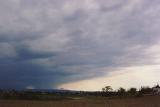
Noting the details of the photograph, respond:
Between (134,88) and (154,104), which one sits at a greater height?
(134,88)

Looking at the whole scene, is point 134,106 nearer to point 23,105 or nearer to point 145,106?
point 145,106

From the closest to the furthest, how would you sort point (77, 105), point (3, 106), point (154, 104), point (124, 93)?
point (3, 106) → point (77, 105) → point (154, 104) → point (124, 93)

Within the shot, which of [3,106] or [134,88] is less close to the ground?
[134,88]

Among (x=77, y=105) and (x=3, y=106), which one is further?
(x=77, y=105)

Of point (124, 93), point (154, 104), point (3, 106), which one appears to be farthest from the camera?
point (124, 93)

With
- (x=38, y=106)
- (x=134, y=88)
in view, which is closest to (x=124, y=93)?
(x=134, y=88)

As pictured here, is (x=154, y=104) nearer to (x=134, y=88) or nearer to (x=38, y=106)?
(x=38, y=106)

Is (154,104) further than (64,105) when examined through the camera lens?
Yes

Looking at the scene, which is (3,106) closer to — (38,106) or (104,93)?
(38,106)

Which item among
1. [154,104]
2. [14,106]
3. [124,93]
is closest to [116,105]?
[154,104]

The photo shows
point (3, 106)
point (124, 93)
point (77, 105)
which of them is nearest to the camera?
point (3, 106)

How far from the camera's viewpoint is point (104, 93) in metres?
80.9

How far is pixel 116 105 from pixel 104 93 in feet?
138

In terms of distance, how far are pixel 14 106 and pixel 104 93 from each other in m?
47.4
